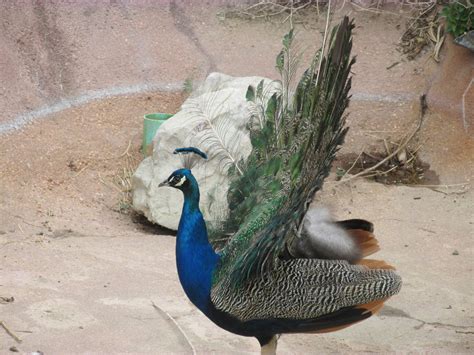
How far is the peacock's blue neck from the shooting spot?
3.86 meters

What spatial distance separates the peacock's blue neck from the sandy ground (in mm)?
785

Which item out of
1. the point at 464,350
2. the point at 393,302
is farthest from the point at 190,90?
the point at 464,350

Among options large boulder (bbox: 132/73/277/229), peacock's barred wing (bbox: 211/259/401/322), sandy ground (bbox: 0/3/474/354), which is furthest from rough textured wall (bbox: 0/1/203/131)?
peacock's barred wing (bbox: 211/259/401/322)

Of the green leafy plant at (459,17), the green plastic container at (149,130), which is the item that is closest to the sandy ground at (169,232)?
the green plastic container at (149,130)

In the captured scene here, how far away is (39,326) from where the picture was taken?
15.3 feet

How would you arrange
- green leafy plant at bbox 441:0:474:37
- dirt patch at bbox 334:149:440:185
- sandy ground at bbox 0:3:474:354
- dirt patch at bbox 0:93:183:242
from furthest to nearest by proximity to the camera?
green leafy plant at bbox 441:0:474:37
dirt patch at bbox 334:149:440:185
dirt patch at bbox 0:93:183:242
sandy ground at bbox 0:3:474:354

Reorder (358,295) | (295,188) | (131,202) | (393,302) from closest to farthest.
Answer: (295,188) → (358,295) → (393,302) → (131,202)

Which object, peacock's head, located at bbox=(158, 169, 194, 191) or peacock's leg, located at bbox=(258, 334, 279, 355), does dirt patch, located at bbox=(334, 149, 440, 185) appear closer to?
peacock's leg, located at bbox=(258, 334, 279, 355)

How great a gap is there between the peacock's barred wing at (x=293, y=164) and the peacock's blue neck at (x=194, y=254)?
7 cm

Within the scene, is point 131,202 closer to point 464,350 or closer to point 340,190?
point 340,190

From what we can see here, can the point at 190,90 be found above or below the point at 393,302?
above

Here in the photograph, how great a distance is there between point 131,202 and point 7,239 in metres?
1.41

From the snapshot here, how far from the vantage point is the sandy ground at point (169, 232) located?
4.75m

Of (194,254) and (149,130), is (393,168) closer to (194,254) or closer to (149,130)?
(149,130)
